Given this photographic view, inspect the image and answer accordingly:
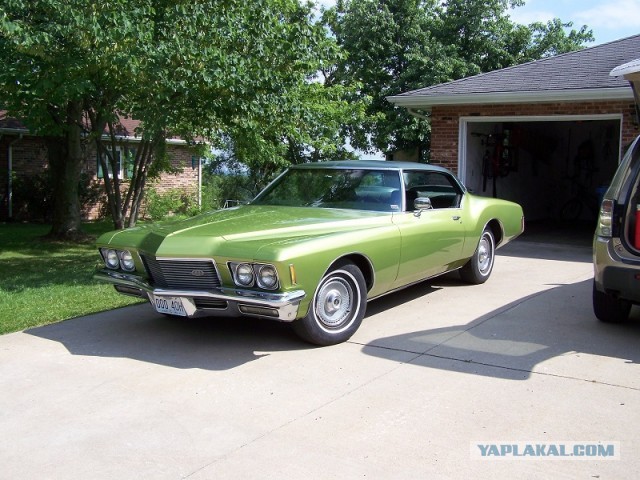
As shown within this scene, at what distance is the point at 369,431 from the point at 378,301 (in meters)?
3.48

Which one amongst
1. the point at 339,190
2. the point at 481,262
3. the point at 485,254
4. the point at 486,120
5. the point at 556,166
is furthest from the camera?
the point at 556,166

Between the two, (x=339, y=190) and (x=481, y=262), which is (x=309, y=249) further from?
(x=481, y=262)

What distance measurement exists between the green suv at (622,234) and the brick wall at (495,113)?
576 cm

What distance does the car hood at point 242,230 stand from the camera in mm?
5359

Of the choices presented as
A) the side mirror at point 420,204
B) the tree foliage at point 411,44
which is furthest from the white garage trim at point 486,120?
the tree foliage at point 411,44

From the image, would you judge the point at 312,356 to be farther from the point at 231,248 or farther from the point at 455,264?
the point at 455,264

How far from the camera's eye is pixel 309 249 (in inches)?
210

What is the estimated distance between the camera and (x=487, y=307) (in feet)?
23.3

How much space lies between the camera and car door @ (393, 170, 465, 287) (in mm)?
6570

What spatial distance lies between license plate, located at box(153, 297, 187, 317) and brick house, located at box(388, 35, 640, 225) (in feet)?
26.2

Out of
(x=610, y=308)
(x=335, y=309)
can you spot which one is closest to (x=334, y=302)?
(x=335, y=309)

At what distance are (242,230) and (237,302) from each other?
2.47ft

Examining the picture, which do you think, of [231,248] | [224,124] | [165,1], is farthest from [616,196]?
[165,1]

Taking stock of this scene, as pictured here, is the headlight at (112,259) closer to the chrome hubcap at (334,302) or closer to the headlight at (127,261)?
the headlight at (127,261)
